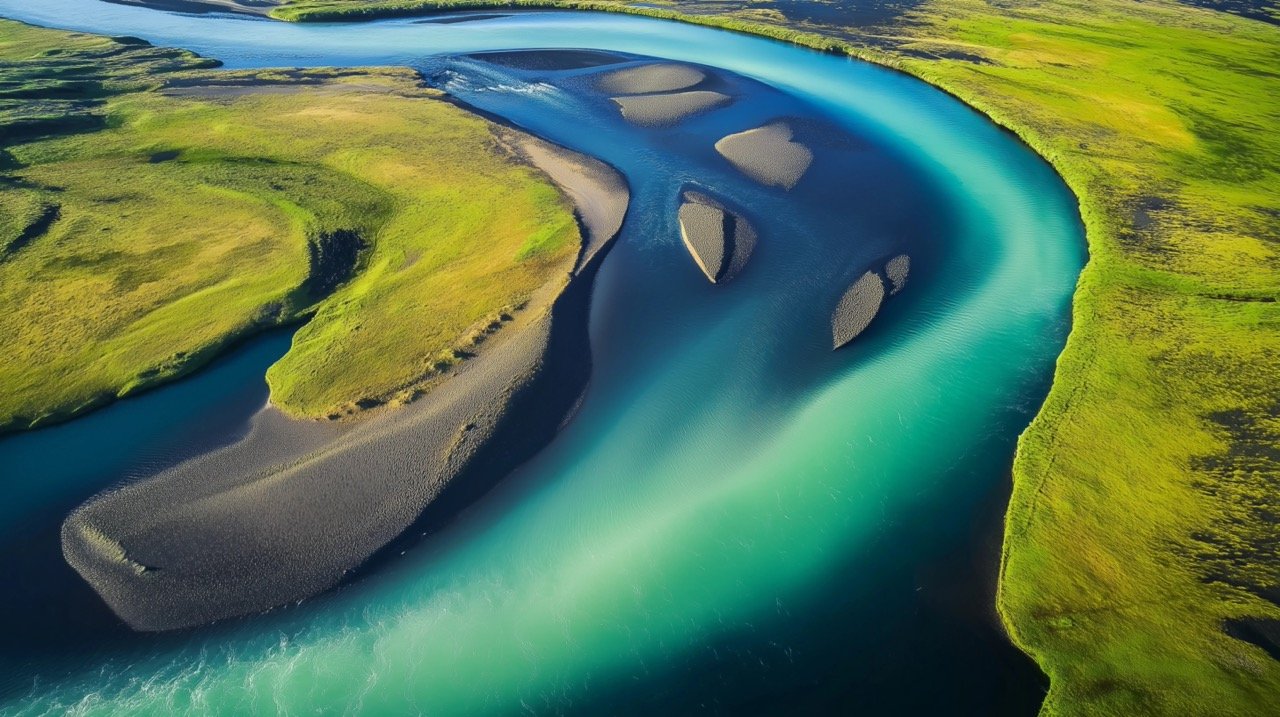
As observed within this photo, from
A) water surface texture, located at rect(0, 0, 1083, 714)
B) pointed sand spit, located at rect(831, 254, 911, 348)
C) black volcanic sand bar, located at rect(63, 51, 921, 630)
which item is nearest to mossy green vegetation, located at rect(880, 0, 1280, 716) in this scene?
water surface texture, located at rect(0, 0, 1083, 714)

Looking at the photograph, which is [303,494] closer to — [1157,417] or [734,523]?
[734,523]

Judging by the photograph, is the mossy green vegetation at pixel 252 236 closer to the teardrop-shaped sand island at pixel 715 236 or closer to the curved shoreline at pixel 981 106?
the teardrop-shaped sand island at pixel 715 236

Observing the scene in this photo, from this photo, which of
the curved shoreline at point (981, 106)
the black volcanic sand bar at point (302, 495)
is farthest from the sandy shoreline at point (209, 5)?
the black volcanic sand bar at point (302, 495)

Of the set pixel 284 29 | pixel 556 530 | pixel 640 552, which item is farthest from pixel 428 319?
pixel 284 29

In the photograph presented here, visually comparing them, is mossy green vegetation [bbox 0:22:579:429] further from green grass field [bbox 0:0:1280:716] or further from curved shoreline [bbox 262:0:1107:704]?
curved shoreline [bbox 262:0:1107:704]

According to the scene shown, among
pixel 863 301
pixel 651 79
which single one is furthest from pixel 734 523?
pixel 651 79

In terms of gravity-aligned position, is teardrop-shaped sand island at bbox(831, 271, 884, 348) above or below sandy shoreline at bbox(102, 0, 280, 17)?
below
